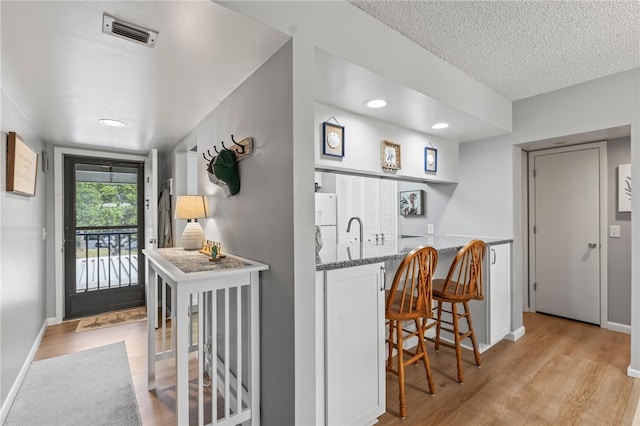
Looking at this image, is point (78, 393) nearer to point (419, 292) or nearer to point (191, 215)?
point (191, 215)

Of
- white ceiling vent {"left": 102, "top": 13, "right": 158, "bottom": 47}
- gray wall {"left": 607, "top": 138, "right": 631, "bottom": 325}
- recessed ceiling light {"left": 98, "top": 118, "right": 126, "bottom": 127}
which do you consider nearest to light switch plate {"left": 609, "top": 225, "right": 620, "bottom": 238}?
gray wall {"left": 607, "top": 138, "right": 631, "bottom": 325}

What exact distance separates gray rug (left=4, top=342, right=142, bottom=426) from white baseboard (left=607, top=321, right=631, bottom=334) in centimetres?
422

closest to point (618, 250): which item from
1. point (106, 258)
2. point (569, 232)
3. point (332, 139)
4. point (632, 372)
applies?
point (569, 232)

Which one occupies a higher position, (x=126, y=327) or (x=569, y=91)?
(x=569, y=91)

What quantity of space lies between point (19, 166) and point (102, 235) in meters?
2.09

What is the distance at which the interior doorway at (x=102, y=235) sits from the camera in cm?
382

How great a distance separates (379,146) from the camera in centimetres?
267

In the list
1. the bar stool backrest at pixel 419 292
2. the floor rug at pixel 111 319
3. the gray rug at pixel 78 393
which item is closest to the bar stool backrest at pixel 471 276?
the bar stool backrest at pixel 419 292

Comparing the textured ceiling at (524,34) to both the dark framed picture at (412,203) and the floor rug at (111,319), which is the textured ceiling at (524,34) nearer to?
the dark framed picture at (412,203)

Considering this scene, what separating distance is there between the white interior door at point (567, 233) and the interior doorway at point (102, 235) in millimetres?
4890

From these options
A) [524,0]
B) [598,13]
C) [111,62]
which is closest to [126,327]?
[111,62]

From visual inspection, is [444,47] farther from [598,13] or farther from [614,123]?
[614,123]

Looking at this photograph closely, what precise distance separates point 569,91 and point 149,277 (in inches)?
145

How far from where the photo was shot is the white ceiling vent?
4.42 ft
